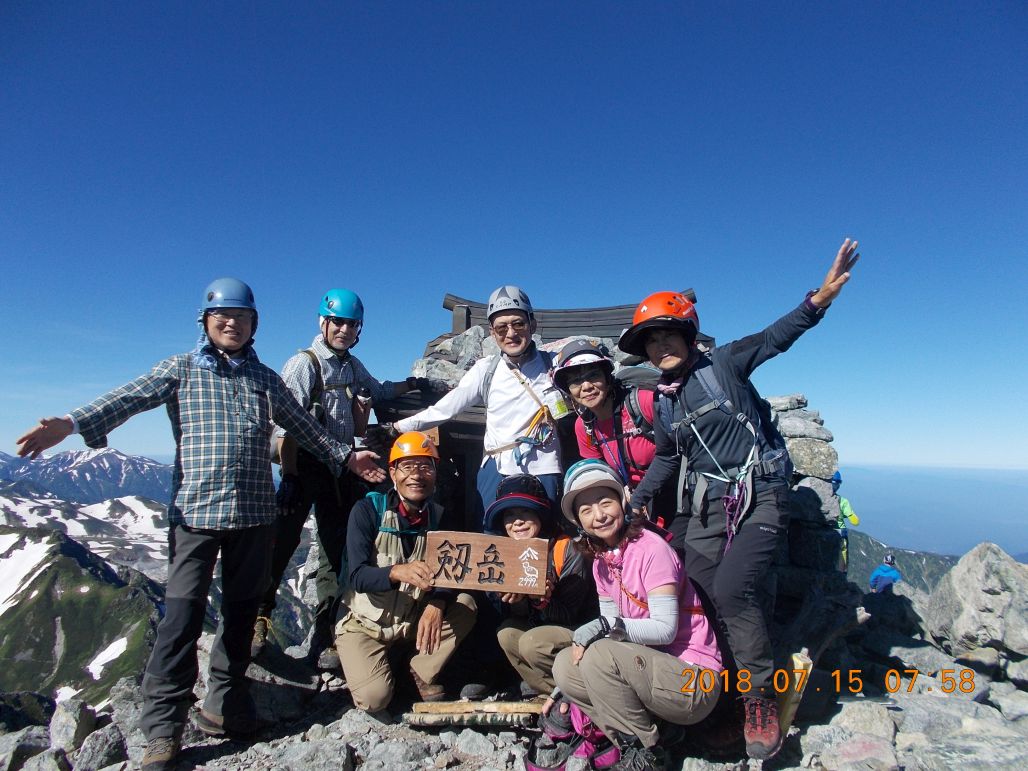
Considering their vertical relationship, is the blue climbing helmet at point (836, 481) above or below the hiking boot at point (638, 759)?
above

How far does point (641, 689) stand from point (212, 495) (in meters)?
3.95

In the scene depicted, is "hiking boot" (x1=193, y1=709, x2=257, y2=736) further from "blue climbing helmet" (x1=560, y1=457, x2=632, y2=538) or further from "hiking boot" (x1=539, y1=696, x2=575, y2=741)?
"blue climbing helmet" (x1=560, y1=457, x2=632, y2=538)

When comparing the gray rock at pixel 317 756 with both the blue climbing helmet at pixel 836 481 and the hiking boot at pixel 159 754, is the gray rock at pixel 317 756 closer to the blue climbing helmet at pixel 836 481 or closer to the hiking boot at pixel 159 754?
the hiking boot at pixel 159 754

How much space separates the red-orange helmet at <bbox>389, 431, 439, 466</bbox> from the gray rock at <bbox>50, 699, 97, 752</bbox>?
160 inches

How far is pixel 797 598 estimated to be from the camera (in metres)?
7.89

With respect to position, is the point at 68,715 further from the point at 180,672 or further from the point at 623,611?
the point at 623,611

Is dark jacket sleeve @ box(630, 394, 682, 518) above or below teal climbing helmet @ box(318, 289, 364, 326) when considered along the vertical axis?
below

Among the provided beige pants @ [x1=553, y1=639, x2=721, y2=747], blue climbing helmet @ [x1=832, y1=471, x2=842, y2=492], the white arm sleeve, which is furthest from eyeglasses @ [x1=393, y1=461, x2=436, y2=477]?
blue climbing helmet @ [x1=832, y1=471, x2=842, y2=492]

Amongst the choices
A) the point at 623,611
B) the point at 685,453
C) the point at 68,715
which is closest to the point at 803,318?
the point at 685,453

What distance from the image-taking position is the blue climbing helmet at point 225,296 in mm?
4895

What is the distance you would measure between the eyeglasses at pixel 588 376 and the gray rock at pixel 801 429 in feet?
18.8

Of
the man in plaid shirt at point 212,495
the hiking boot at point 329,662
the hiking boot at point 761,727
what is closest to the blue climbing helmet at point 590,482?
the hiking boot at point 761,727

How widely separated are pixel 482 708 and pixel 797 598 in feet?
17.1

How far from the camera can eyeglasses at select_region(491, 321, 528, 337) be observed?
239 inches
